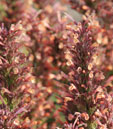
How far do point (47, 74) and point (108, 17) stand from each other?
801 mm

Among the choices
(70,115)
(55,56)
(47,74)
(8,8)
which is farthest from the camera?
(8,8)

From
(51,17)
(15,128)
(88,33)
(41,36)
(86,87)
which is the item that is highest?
(51,17)

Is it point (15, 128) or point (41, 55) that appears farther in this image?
point (41, 55)

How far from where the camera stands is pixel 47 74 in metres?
3.07

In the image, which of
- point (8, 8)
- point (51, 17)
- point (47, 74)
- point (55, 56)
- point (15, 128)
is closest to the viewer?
point (15, 128)

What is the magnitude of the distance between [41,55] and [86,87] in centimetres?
101

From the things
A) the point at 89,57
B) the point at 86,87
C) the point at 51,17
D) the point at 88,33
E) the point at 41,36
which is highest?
the point at 51,17

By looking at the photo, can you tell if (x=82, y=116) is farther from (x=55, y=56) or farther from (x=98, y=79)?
(x=55, y=56)

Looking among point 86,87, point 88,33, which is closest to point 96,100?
point 86,87

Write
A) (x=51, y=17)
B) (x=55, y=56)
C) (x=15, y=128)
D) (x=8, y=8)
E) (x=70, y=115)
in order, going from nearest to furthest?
(x=15, y=128)
(x=70, y=115)
(x=55, y=56)
(x=8, y=8)
(x=51, y=17)

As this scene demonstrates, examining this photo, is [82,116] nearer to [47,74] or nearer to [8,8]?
[47,74]

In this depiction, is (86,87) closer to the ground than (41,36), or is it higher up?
closer to the ground

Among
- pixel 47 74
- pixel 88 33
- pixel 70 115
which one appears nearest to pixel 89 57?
pixel 88 33

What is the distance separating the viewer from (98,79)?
6.81 ft
